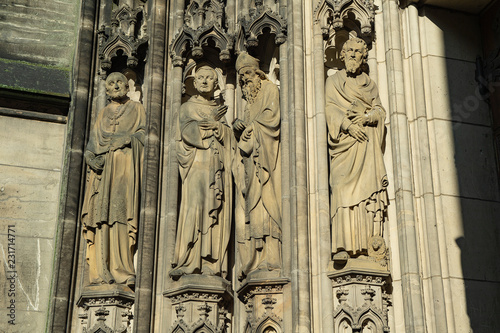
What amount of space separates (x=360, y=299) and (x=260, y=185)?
161 cm

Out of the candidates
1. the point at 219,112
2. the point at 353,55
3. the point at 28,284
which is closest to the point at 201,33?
the point at 219,112

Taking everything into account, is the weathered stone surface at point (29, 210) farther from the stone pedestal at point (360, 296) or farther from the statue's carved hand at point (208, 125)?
the stone pedestal at point (360, 296)

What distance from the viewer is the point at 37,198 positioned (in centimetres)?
1036

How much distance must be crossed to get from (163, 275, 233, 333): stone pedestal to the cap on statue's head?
236cm

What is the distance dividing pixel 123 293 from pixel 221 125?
82.0 inches

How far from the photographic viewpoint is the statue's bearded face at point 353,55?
9.27 m

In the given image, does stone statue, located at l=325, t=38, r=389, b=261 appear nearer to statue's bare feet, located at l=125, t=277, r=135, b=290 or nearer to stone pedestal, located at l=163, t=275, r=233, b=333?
stone pedestal, located at l=163, t=275, r=233, b=333

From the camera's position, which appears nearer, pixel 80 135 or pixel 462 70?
pixel 462 70

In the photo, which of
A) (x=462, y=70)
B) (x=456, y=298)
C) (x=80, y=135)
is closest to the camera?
(x=456, y=298)

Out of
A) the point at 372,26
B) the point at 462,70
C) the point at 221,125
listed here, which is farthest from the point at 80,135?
the point at 462,70

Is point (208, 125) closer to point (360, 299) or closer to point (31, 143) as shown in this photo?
point (31, 143)

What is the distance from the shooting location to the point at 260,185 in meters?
9.09

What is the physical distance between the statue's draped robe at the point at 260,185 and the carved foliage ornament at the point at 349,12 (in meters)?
0.93

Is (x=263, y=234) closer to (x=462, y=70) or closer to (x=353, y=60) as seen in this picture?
(x=353, y=60)
